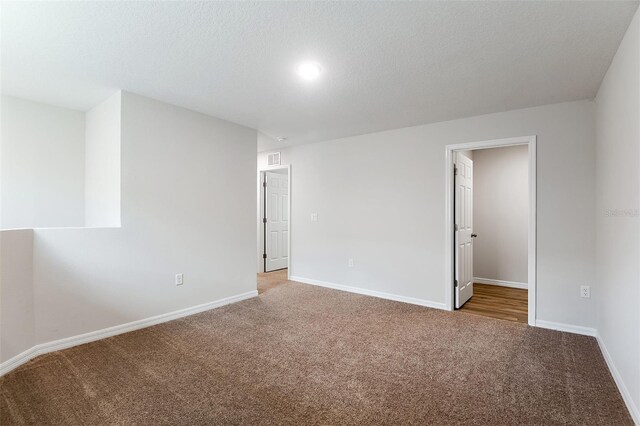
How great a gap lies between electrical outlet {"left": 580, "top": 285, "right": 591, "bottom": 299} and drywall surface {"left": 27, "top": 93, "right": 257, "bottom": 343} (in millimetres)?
3751

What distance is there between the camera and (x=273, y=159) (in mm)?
5496

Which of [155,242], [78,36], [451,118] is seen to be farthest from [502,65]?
[155,242]

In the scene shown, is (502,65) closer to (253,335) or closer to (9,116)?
(253,335)

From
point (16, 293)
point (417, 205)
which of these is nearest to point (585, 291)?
point (417, 205)

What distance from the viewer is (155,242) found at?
3.16 metres

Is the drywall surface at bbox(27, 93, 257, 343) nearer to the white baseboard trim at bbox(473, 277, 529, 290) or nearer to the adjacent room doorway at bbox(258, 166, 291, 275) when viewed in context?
the adjacent room doorway at bbox(258, 166, 291, 275)

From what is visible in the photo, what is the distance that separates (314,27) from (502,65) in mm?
1523

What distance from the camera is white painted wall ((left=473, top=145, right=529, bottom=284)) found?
15.6 ft

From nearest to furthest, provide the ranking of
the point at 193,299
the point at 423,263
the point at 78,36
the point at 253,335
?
the point at 78,36, the point at 253,335, the point at 193,299, the point at 423,263

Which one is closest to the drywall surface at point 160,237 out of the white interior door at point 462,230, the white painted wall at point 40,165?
the white painted wall at point 40,165

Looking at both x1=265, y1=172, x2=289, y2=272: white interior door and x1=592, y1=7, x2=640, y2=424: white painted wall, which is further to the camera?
x1=265, y1=172, x2=289, y2=272: white interior door

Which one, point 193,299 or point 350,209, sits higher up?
point 350,209

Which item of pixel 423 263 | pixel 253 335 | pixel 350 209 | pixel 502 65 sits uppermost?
pixel 502 65

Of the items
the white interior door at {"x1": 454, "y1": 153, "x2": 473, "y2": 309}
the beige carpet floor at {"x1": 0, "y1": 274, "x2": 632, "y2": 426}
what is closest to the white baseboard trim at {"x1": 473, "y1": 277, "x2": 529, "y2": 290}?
the white interior door at {"x1": 454, "y1": 153, "x2": 473, "y2": 309}
